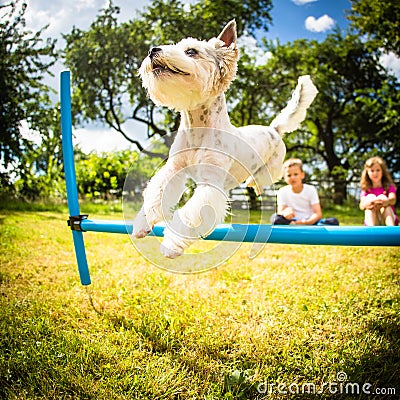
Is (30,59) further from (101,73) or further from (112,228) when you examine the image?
(112,228)

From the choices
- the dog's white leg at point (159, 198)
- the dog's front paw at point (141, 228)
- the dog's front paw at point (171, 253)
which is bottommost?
the dog's front paw at point (171, 253)

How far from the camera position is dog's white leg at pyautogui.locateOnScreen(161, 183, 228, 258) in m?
1.50

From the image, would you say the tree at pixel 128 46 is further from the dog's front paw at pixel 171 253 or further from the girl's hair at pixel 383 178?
the dog's front paw at pixel 171 253

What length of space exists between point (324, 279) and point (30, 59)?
36.0ft

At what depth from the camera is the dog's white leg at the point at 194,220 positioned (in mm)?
1496

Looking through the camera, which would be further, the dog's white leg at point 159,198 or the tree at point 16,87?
the tree at point 16,87

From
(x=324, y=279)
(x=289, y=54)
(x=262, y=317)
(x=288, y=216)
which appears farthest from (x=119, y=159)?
(x=289, y=54)

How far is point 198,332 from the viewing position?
213 cm

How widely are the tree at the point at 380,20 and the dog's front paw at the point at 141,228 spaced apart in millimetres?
13394

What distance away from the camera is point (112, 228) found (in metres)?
2.07

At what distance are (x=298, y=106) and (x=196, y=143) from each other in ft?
2.97

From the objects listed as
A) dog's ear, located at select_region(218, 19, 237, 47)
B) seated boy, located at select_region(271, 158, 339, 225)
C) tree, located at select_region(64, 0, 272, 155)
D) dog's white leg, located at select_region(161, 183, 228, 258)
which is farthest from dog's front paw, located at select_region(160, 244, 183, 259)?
tree, located at select_region(64, 0, 272, 155)

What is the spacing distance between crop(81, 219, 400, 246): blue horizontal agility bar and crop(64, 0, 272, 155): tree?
9558 millimetres

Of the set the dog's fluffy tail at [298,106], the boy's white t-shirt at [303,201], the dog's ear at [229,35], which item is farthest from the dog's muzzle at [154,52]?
the boy's white t-shirt at [303,201]
